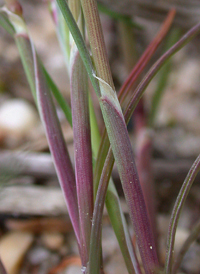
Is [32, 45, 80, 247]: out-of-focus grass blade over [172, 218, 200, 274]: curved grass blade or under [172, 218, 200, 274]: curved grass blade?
over

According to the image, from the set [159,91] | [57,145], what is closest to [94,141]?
[57,145]

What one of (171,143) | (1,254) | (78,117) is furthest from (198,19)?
(1,254)

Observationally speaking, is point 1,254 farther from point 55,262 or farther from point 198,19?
point 198,19

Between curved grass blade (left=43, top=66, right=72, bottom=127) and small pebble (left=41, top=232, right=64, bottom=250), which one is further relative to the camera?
small pebble (left=41, top=232, right=64, bottom=250)

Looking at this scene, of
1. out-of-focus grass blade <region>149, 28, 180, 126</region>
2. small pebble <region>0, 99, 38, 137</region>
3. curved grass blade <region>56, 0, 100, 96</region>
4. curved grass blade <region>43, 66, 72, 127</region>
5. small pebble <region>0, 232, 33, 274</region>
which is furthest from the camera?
small pebble <region>0, 99, 38, 137</region>

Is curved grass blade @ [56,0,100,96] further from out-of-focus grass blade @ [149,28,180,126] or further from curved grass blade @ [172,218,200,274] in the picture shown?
out-of-focus grass blade @ [149,28,180,126]

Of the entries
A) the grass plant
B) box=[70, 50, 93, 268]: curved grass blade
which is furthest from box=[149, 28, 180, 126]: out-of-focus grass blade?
box=[70, 50, 93, 268]: curved grass blade

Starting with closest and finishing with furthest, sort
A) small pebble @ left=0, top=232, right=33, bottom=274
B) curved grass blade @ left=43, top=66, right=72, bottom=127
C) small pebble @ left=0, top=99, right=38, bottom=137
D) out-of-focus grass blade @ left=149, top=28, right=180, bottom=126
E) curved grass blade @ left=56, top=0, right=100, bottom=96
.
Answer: curved grass blade @ left=56, top=0, right=100, bottom=96 < curved grass blade @ left=43, top=66, right=72, bottom=127 < small pebble @ left=0, top=232, right=33, bottom=274 < out-of-focus grass blade @ left=149, top=28, right=180, bottom=126 < small pebble @ left=0, top=99, right=38, bottom=137

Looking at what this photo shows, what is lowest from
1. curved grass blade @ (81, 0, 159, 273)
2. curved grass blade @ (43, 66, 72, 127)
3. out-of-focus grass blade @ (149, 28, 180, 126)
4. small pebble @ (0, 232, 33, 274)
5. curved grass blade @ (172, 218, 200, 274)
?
curved grass blade @ (172, 218, 200, 274)
